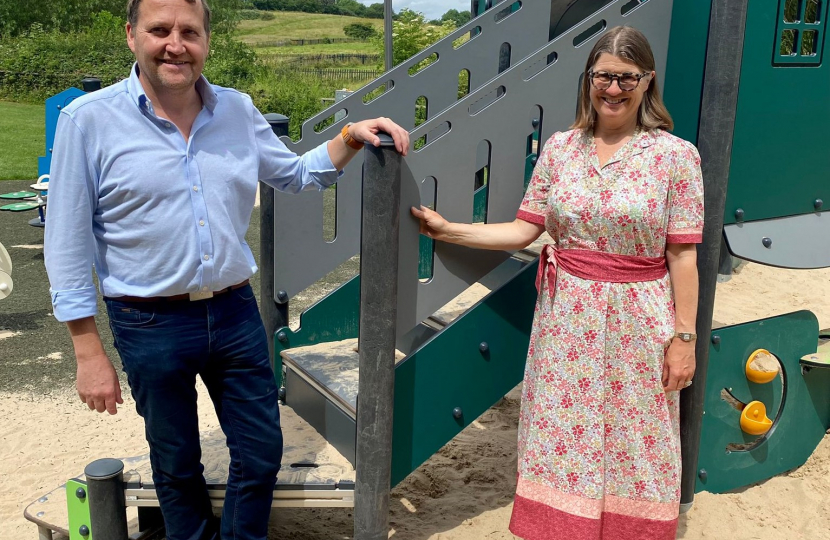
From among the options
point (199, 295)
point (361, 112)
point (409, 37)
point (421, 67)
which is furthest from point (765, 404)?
point (409, 37)

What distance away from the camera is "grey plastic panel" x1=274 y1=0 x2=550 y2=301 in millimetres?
3307

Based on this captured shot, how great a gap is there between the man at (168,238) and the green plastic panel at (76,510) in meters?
0.46

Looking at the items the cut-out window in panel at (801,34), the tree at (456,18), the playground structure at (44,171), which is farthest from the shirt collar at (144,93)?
the tree at (456,18)

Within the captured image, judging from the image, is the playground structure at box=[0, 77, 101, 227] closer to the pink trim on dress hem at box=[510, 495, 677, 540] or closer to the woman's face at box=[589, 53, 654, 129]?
the woman's face at box=[589, 53, 654, 129]

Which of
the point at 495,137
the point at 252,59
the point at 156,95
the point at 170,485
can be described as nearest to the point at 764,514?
the point at 495,137

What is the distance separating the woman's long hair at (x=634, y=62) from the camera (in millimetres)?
2270

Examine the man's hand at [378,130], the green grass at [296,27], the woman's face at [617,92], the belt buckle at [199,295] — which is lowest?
the green grass at [296,27]

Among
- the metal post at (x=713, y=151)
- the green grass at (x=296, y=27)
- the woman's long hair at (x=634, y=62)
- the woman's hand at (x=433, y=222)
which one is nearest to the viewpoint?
the woman's long hair at (x=634, y=62)

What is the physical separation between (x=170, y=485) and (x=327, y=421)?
0.71 metres

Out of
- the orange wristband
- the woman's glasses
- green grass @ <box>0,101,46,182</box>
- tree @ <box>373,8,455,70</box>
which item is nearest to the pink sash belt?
the woman's glasses

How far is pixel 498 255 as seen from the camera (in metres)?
2.75

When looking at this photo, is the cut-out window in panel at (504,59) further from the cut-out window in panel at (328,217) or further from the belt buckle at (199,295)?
the cut-out window in panel at (328,217)

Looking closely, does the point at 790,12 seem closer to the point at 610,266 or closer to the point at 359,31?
the point at 610,266

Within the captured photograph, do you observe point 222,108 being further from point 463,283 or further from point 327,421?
point 327,421
